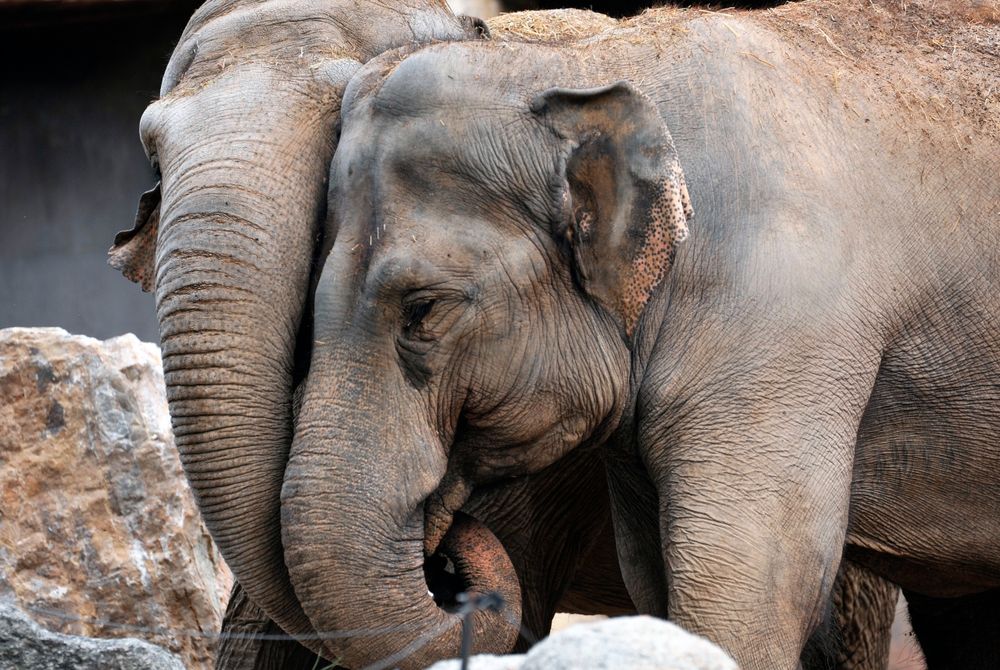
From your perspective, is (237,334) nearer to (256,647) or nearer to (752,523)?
(752,523)

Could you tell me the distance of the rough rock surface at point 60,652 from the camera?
3209mm

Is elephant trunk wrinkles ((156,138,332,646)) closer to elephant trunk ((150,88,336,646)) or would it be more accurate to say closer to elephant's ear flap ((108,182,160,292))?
elephant trunk ((150,88,336,646))

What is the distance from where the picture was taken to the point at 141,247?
4.13 meters

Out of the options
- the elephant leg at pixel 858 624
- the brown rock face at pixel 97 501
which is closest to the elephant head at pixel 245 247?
the brown rock face at pixel 97 501

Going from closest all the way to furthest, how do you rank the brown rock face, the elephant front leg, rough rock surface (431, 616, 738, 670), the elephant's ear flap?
1. rough rock surface (431, 616, 738, 670)
2. the elephant front leg
3. the elephant's ear flap
4. the brown rock face

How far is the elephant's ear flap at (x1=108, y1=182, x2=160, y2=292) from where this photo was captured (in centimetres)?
407

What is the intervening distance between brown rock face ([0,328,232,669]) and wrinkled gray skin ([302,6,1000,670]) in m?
2.09

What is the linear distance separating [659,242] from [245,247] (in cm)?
83

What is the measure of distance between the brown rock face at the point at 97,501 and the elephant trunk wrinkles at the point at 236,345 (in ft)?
6.16

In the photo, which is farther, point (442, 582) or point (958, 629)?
point (958, 629)

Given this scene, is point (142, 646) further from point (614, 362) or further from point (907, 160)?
point (907, 160)

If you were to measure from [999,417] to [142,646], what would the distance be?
183 centimetres

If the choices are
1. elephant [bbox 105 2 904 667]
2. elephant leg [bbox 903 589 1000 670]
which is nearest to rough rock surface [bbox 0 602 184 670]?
elephant [bbox 105 2 904 667]

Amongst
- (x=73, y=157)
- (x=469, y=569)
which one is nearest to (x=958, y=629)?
(x=469, y=569)
